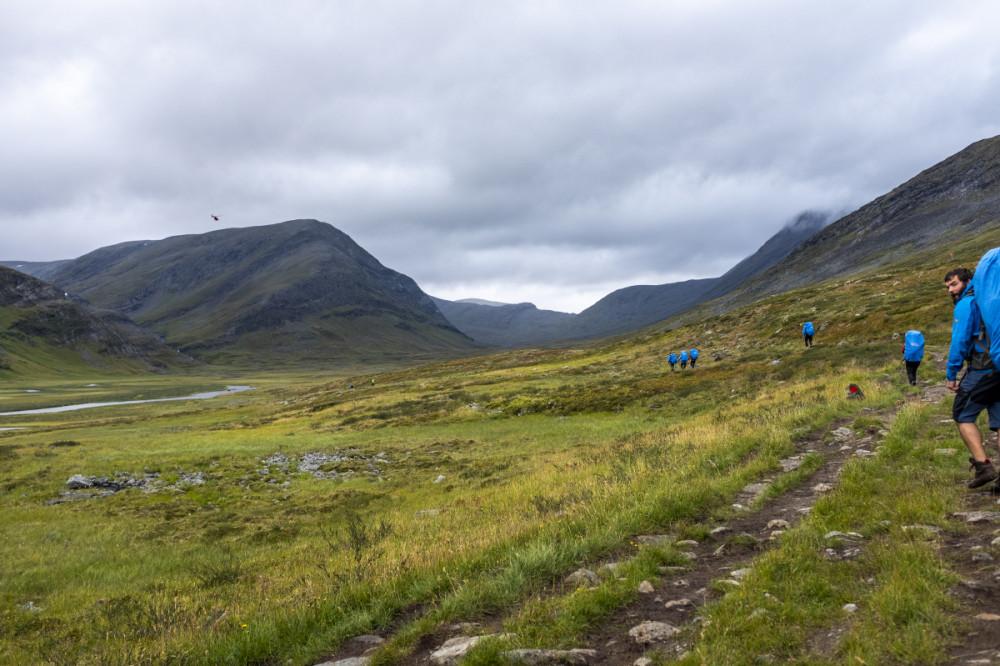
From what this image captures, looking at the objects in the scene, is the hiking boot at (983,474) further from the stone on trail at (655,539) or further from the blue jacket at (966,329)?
the stone on trail at (655,539)

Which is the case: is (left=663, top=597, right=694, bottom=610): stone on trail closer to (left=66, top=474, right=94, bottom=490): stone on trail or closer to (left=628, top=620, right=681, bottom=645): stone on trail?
(left=628, top=620, right=681, bottom=645): stone on trail

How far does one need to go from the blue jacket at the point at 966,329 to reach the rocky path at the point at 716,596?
2145 millimetres

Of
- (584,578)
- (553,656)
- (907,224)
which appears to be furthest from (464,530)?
(907,224)

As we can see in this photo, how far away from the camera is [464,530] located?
11359mm

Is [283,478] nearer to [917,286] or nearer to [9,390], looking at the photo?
[917,286]

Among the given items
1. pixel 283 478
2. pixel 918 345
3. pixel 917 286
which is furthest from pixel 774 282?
pixel 283 478

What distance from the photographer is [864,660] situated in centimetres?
421

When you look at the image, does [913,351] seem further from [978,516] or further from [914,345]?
[978,516]

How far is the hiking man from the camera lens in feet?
24.9

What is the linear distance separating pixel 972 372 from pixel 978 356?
11.6 inches

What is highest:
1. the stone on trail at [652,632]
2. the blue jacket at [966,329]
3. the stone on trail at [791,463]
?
the blue jacket at [966,329]

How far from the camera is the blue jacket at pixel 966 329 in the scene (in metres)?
7.65

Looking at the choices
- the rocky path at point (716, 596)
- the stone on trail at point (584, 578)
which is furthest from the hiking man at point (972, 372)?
the stone on trail at point (584, 578)

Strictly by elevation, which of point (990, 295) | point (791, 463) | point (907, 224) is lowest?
point (791, 463)
